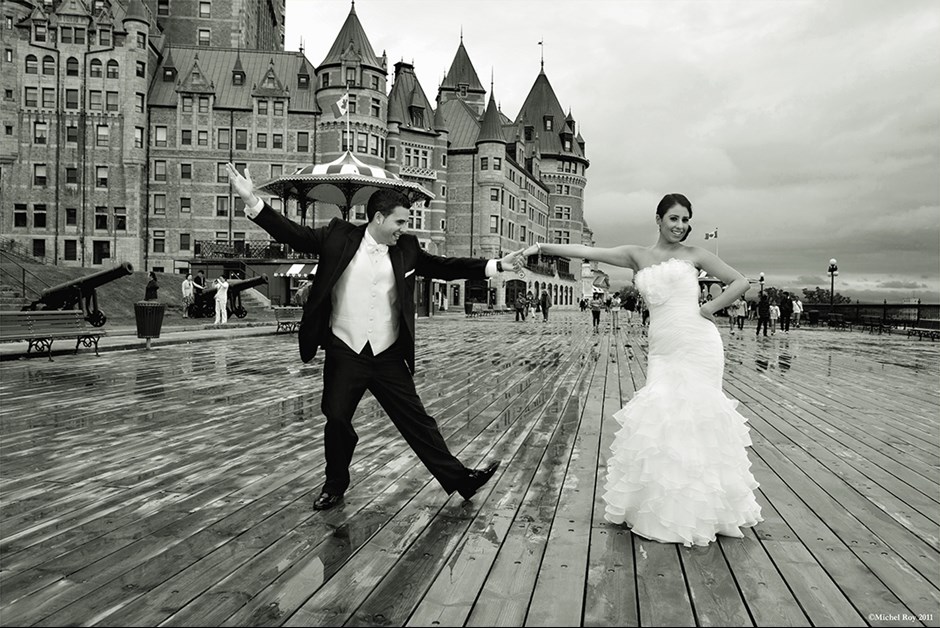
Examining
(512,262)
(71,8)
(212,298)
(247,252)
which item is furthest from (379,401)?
(71,8)

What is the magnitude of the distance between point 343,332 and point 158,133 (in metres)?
61.9

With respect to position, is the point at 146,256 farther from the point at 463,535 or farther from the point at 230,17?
the point at 463,535

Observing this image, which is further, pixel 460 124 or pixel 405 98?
pixel 460 124

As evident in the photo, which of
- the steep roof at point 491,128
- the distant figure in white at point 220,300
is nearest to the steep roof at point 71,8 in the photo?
the steep roof at point 491,128

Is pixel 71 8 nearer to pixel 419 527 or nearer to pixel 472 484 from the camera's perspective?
pixel 472 484

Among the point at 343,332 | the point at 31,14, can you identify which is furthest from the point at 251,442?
the point at 31,14

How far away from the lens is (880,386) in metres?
11.5

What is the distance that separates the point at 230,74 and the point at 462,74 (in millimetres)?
36487

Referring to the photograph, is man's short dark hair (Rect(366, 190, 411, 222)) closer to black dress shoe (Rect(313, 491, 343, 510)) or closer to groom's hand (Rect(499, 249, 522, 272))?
groom's hand (Rect(499, 249, 522, 272))

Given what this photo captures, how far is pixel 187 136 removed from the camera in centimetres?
5881

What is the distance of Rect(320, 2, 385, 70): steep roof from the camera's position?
58781 mm

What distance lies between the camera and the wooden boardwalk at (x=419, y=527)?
291 centimetres

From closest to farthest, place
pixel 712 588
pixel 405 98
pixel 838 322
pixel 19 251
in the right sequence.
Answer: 1. pixel 712 588
2. pixel 838 322
3. pixel 19 251
4. pixel 405 98

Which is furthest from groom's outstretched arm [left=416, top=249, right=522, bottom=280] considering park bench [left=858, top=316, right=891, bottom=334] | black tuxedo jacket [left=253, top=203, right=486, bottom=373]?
park bench [left=858, top=316, right=891, bottom=334]
